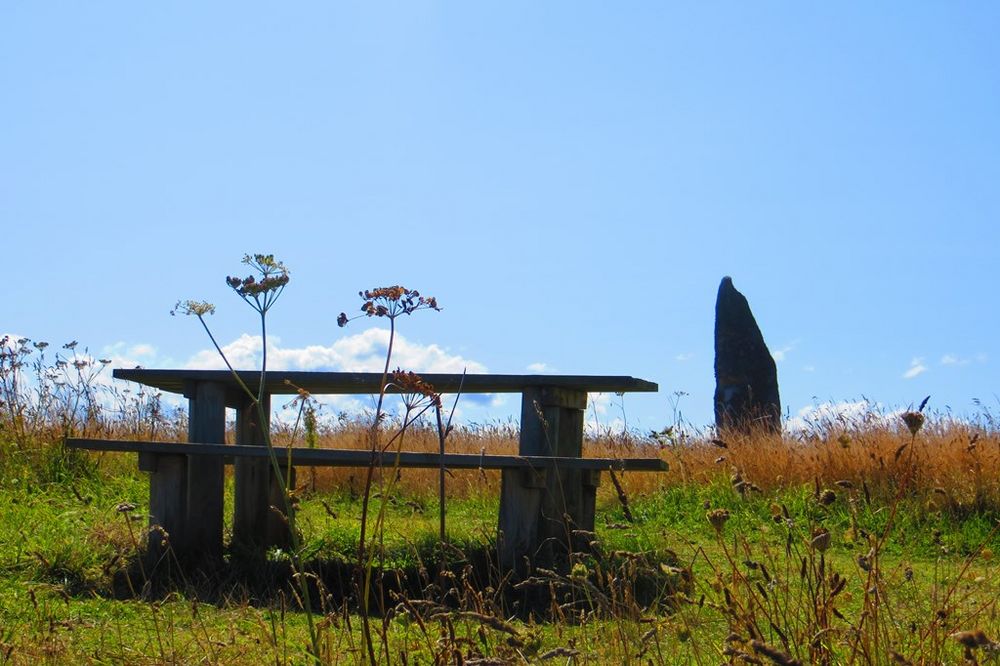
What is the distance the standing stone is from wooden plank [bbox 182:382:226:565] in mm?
11615

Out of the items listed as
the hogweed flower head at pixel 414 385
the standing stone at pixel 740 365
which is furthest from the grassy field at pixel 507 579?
the standing stone at pixel 740 365

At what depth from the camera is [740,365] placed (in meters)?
16.2

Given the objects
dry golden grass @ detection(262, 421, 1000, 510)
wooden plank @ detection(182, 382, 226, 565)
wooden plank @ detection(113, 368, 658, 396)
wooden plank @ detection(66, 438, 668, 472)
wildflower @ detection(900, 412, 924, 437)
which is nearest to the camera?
wildflower @ detection(900, 412, 924, 437)

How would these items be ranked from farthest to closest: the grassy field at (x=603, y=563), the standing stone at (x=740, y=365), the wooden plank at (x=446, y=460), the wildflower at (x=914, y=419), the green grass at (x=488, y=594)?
the standing stone at (x=740, y=365)
the wooden plank at (x=446, y=460)
the grassy field at (x=603, y=563)
the green grass at (x=488, y=594)
the wildflower at (x=914, y=419)

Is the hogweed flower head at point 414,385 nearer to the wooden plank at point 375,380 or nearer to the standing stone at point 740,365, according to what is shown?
the wooden plank at point 375,380

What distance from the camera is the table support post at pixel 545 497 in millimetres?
4742

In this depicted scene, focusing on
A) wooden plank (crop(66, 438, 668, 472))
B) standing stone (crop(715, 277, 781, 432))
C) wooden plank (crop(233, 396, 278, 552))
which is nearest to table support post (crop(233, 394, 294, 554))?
wooden plank (crop(233, 396, 278, 552))

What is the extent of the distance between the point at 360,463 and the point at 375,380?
81 cm

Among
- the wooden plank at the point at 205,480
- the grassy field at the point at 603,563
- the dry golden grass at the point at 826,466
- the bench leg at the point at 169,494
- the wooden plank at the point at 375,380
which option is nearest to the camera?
the grassy field at the point at 603,563

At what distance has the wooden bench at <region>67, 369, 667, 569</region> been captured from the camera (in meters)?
4.64

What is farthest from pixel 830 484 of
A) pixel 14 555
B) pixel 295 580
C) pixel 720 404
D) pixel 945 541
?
pixel 720 404

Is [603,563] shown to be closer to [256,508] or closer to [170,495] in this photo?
[256,508]

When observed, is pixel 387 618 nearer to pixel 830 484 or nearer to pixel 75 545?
pixel 75 545

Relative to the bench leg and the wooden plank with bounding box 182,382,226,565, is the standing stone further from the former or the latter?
the bench leg
